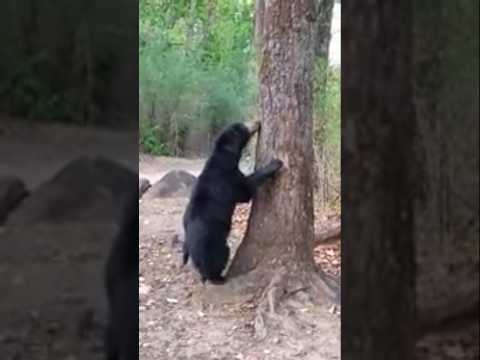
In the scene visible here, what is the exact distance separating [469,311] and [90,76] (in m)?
0.65

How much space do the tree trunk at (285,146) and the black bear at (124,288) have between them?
6.15 feet

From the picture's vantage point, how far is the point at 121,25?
1.17 metres

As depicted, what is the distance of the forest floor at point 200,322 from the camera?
282 centimetres

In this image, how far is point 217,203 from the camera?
3188 mm

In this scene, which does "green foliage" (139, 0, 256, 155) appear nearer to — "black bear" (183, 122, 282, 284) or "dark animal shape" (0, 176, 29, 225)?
"black bear" (183, 122, 282, 284)

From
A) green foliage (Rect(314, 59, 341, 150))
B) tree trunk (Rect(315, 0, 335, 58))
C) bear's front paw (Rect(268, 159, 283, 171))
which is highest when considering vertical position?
tree trunk (Rect(315, 0, 335, 58))

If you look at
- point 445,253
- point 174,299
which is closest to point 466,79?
point 445,253

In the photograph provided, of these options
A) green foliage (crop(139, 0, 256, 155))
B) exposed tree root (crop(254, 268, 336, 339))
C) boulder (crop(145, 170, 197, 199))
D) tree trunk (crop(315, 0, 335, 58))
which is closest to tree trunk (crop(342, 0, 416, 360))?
exposed tree root (crop(254, 268, 336, 339))

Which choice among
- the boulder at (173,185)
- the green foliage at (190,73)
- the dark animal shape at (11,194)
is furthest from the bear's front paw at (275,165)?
the dark animal shape at (11,194)

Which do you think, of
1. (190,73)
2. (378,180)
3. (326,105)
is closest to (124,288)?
(378,180)

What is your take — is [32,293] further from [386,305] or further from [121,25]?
[386,305]

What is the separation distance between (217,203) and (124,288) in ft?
6.49

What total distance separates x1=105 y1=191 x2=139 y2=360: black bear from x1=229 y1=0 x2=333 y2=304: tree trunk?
1.87 meters

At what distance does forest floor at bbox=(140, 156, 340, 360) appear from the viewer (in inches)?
111
